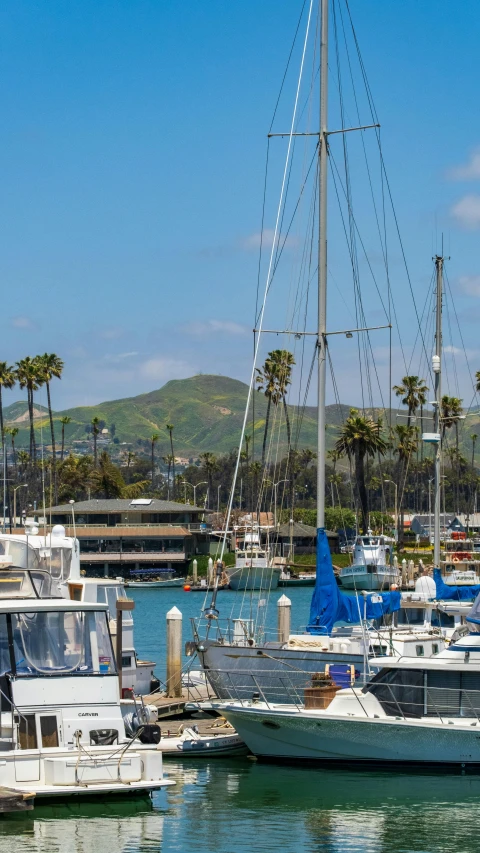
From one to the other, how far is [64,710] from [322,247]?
17.7 meters

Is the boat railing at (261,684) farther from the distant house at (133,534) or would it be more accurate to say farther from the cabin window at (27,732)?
the distant house at (133,534)

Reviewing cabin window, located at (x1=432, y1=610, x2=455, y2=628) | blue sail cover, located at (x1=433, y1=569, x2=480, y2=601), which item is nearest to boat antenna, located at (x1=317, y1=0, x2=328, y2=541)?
cabin window, located at (x1=432, y1=610, x2=455, y2=628)

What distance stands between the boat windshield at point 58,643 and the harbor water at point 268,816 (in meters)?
2.25

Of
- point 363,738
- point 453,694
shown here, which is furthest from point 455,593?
point 363,738

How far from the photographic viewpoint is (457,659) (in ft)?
84.2

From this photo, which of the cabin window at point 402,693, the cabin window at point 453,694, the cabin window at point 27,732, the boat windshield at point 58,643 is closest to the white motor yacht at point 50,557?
the boat windshield at point 58,643

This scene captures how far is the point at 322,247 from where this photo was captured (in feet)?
113

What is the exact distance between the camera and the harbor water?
1962 cm

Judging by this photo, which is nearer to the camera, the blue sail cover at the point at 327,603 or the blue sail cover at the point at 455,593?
the blue sail cover at the point at 327,603

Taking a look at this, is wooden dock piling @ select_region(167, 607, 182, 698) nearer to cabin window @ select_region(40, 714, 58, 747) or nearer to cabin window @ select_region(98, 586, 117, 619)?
cabin window @ select_region(98, 586, 117, 619)

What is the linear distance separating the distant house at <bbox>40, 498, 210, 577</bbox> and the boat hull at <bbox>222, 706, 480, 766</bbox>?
292 ft

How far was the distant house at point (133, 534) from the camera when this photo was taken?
117938 millimetres

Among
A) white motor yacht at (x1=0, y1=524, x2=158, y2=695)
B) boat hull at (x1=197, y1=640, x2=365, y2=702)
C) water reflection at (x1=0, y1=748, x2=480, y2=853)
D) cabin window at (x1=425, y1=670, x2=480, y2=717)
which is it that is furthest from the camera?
boat hull at (x1=197, y1=640, x2=365, y2=702)

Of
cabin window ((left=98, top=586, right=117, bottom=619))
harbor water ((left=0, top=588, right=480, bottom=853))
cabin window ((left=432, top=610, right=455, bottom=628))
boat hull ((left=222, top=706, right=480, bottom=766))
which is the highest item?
cabin window ((left=98, top=586, right=117, bottom=619))
